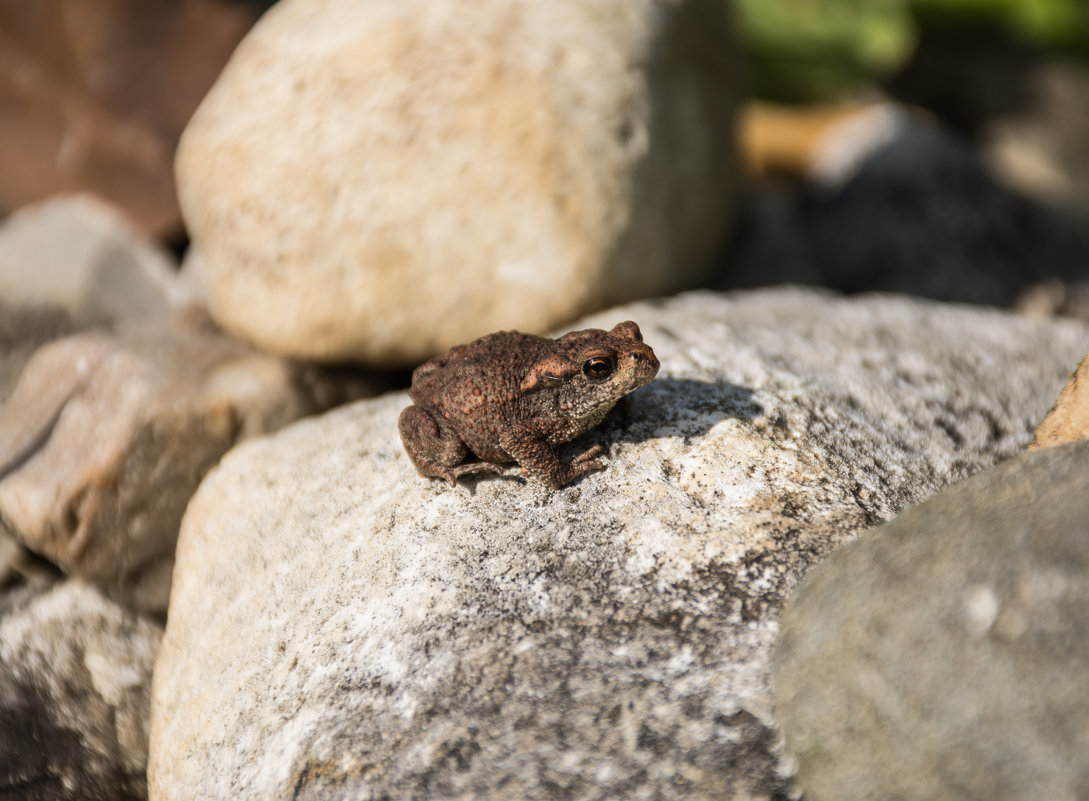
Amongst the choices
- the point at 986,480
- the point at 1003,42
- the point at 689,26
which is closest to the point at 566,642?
the point at 986,480

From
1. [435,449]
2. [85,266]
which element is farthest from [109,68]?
[435,449]

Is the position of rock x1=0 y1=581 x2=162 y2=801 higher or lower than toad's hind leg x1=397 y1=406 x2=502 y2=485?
lower

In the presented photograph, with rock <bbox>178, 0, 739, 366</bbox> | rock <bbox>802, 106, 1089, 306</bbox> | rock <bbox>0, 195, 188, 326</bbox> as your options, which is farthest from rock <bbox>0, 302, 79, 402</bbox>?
rock <bbox>802, 106, 1089, 306</bbox>

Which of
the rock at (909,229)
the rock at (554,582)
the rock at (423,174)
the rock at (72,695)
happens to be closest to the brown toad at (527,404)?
the rock at (554,582)

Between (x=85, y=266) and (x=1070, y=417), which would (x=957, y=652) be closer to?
(x=1070, y=417)

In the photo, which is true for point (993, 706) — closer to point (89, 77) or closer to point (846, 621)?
point (846, 621)

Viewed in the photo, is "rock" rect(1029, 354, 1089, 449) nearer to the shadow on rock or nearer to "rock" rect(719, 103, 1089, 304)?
the shadow on rock

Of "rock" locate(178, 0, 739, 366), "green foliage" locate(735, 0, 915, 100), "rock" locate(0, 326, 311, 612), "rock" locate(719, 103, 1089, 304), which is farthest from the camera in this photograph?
"green foliage" locate(735, 0, 915, 100)
